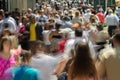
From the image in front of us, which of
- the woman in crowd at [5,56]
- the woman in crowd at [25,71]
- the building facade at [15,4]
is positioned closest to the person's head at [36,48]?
the woman in crowd at [25,71]

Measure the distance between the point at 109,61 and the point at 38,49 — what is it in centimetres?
129

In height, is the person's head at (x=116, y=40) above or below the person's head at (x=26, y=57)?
above

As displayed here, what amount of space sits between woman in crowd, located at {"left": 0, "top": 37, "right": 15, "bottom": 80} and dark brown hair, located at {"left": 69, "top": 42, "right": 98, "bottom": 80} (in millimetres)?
2505

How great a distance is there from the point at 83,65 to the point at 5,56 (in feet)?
9.61

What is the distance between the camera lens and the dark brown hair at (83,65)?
288 inches

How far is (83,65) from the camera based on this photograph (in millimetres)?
7336

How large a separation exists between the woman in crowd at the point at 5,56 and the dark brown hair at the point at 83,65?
250 centimetres

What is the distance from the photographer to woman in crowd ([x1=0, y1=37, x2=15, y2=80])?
972cm

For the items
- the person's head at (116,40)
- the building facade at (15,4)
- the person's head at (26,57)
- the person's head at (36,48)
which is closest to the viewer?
the person's head at (26,57)

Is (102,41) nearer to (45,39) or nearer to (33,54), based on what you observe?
(45,39)

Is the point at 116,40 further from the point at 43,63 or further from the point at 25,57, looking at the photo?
the point at 25,57

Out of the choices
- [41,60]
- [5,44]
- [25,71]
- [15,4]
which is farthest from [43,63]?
[15,4]

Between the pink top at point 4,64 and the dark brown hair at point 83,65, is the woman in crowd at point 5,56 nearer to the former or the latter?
the pink top at point 4,64

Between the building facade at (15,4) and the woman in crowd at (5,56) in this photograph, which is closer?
the woman in crowd at (5,56)
